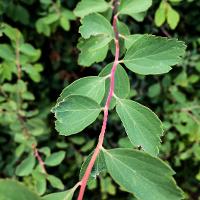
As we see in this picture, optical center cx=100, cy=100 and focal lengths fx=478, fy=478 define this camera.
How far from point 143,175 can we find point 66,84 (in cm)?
121

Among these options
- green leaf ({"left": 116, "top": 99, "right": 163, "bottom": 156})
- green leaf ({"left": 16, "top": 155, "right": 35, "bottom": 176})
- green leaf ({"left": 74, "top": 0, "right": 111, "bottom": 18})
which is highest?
green leaf ({"left": 74, "top": 0, "right": 111, "bottom": 18})

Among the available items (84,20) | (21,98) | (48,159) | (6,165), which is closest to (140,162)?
(84,20)

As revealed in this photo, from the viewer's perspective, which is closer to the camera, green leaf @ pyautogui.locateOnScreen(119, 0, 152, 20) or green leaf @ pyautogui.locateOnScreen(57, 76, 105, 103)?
green leaf @ pyautogui.locateOnScreen(57, 76, 105, 103)

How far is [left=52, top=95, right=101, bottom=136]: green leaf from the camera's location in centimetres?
91

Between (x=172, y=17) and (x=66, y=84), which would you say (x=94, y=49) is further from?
(x=66, y=84)

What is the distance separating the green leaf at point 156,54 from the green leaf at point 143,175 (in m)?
0.24

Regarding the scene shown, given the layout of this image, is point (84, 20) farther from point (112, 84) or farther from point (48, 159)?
point (48, 159)

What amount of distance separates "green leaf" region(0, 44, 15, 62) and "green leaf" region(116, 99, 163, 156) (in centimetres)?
79

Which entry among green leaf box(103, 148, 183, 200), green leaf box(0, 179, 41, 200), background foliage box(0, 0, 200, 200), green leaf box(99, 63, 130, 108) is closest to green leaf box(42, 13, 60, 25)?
background foliage box(0, 0, 200, 200)

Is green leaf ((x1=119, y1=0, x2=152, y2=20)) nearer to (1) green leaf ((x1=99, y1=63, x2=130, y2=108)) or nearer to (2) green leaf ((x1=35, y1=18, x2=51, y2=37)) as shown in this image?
(1) green leaf ((x1=99, y1=63, x2=130, y2=108))

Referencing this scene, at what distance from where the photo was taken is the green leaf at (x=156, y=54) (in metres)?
1.01

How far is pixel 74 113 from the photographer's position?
92 cm

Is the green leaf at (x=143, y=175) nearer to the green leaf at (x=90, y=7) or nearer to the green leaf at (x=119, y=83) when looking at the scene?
the green leaf at (x=119, y=83)

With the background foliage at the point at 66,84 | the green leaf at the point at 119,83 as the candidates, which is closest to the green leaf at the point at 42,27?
the background foliage at the point at 66,84
